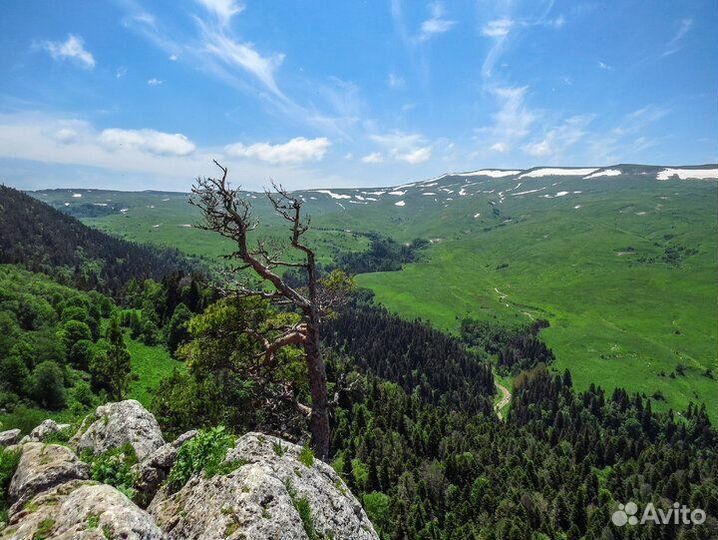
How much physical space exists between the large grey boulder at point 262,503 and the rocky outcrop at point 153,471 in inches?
54.5

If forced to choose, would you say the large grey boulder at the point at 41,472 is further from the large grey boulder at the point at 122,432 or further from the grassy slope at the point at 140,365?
the grassy slope at the point at 140,365

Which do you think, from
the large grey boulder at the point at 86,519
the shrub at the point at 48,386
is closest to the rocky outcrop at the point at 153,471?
the large grey boulder at the point at 86,519

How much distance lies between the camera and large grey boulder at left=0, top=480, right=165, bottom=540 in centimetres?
910

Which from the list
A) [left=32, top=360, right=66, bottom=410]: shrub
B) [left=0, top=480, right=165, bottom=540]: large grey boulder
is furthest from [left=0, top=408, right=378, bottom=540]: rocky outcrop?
[left=32, top=360, right=66, bottom=410]: shrub

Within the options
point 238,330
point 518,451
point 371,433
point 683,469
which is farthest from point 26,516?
point 683,469

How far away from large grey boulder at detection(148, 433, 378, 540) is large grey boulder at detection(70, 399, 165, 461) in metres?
7.21

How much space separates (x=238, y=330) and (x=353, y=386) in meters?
7.58

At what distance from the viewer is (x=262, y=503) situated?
10930 millimetres

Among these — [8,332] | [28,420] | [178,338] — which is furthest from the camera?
[178,338]

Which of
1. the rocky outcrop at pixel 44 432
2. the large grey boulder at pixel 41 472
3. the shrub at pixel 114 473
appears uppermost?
the large grey boulder at pixel 41 472

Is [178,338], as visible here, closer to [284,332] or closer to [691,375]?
[284,332]

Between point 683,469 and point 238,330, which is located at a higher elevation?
point 238,330

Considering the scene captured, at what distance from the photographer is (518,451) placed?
11156 centimetres

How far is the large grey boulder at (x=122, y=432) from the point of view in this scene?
19.1 metres
